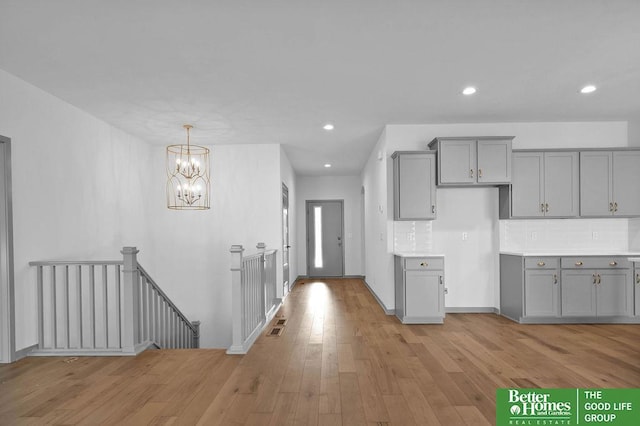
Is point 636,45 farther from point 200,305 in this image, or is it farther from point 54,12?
point 200,305

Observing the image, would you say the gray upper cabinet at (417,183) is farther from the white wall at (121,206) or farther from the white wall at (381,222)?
the white wall at (121,206)

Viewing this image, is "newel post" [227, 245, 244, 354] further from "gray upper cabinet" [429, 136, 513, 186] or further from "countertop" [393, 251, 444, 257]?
"gray upper cabinet" [429, 136, 513, 186]

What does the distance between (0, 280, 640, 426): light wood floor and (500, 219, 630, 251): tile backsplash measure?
47.6 inches

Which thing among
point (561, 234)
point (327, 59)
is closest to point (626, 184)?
point (561, 234)

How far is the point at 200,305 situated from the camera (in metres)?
6.52

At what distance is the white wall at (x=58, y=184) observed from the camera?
140 inches

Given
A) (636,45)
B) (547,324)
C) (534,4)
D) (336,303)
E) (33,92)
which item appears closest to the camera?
(534,4)

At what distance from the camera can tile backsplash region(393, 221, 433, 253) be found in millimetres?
5266

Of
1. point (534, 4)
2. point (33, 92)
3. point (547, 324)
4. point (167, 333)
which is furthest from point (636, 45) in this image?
point (167, 333)

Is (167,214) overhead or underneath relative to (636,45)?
underneath

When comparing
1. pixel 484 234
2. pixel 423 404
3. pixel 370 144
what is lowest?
pixel 423 404

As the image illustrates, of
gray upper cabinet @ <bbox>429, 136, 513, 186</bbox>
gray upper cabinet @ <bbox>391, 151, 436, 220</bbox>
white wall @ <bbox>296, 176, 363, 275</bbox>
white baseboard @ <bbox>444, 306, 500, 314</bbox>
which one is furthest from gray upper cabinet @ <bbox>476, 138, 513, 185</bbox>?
white wall @ <bbox>296, 176, 363, 275</bbox>

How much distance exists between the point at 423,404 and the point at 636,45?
11.4 ft

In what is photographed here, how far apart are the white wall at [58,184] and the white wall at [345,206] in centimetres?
494
